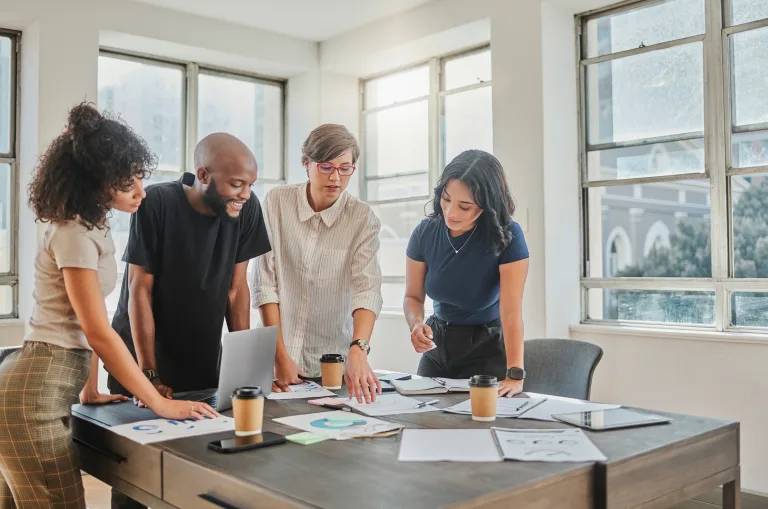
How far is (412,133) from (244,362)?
14.2 feet

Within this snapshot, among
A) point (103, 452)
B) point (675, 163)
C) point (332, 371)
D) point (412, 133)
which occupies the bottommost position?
point (103, 452)

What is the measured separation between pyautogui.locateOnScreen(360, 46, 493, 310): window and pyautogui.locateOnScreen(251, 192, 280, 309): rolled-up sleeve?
10.4 feet

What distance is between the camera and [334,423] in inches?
67.9

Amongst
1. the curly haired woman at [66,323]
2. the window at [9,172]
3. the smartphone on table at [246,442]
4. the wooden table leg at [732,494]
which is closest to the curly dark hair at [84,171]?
the curly haired woman at [66,323]

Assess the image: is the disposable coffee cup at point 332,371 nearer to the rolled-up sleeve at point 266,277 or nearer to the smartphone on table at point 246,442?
the rolled-up sleeve at point 266,277

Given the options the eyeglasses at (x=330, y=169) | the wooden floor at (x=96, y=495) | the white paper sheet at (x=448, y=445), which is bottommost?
the wooden floor at (x=96, y=495)

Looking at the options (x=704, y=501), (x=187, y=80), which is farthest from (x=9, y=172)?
(x=704, y=501)

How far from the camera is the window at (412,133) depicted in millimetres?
5480

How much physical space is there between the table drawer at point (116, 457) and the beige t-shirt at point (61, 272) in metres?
0.22

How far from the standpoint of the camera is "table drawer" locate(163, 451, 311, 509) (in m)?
1.21

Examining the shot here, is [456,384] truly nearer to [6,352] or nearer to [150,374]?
[150,374]

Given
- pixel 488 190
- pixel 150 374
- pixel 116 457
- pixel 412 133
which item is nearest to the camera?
pixel 116 457

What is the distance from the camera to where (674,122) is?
4234 millimetres

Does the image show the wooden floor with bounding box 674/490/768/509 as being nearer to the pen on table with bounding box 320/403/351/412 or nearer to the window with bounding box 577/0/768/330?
the window with bounding box 577/0/768/330
